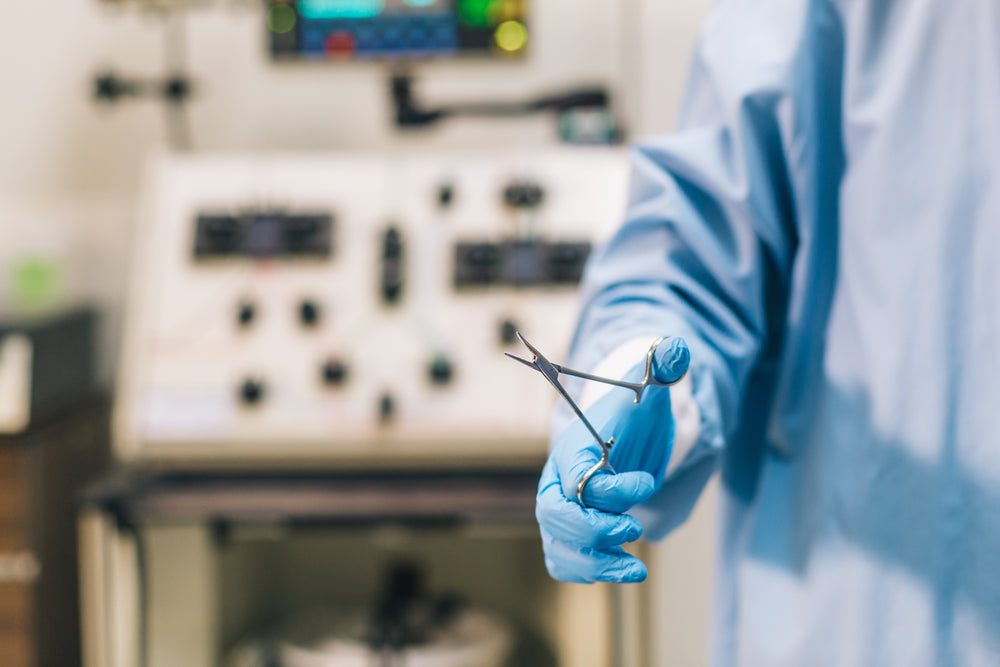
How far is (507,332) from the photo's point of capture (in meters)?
1.30

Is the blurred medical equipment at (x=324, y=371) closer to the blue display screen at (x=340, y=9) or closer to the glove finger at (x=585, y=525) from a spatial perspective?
the blue display screen at (x=340, y=9)

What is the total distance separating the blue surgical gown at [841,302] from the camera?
0.66 m

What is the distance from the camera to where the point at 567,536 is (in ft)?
1.77

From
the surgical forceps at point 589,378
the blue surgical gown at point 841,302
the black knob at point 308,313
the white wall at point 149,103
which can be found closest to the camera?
the surgical forceps at point 589,378

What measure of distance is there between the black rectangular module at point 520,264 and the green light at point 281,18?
66 cm

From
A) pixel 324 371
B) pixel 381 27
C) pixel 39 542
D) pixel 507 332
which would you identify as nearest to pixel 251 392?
pixel 324 371

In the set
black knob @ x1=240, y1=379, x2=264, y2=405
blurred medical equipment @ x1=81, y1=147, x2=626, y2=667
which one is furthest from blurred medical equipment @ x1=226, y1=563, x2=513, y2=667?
black knob @ x1=240, y1=379, x2=264, y2=405

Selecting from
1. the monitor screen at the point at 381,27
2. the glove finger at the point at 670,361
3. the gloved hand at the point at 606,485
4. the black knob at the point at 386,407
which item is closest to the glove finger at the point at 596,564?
the gloved hand at the point at 606,485

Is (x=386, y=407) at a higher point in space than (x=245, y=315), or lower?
lower

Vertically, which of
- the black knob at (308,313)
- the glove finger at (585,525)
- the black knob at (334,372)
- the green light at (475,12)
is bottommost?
the black knob at (334,372)

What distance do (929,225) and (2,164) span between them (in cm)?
198

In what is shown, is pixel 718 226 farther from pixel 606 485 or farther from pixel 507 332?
pixel 507 332

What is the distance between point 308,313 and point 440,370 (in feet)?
0.78

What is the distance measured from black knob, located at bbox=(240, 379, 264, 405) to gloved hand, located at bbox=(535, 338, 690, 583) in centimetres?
77
